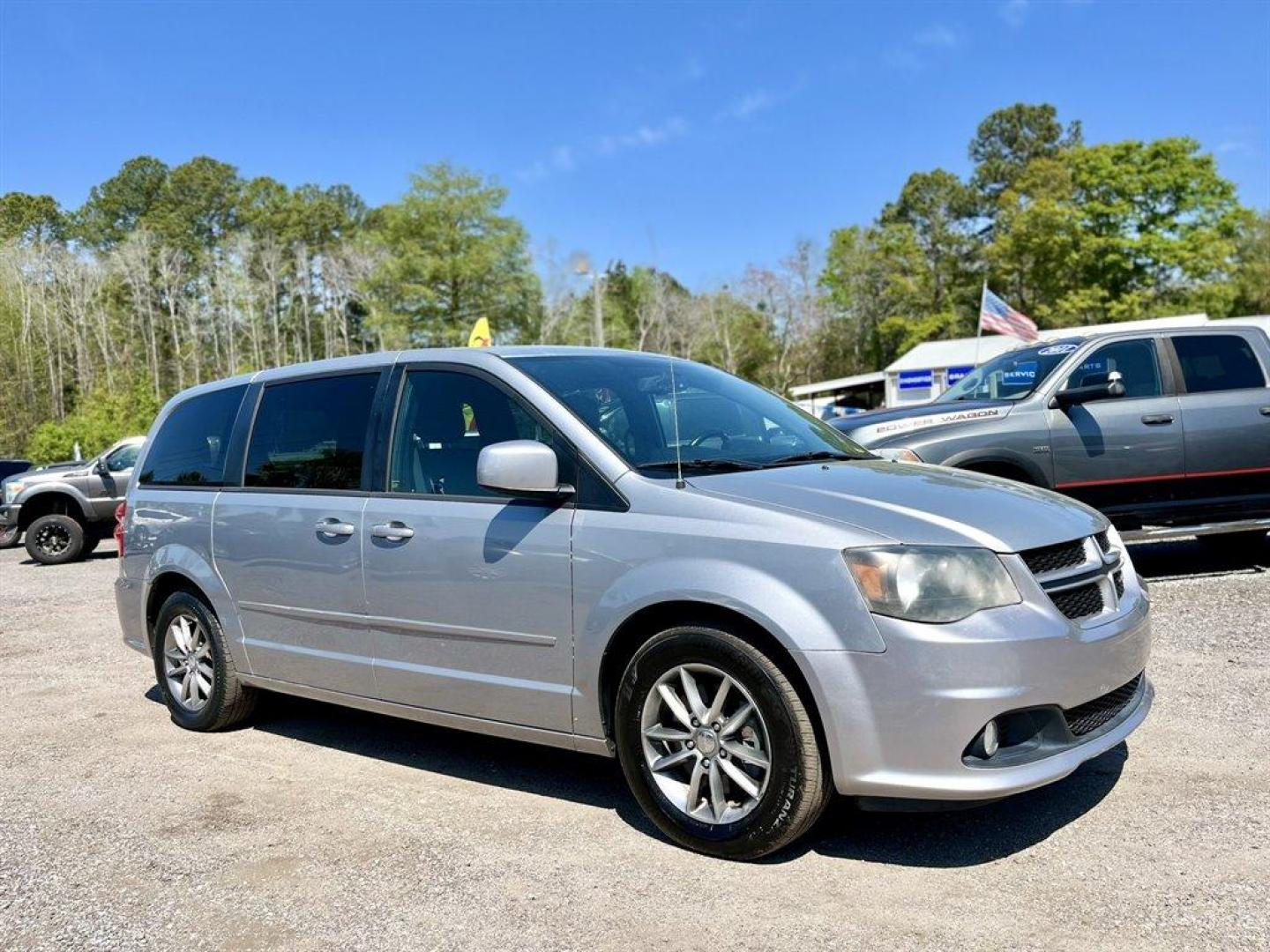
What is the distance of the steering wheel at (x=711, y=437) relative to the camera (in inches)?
160

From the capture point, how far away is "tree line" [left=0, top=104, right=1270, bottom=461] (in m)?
49.8

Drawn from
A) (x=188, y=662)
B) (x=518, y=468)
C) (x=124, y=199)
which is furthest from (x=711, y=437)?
(x=124, y=199)

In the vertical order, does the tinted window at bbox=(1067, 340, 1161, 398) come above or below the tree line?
below

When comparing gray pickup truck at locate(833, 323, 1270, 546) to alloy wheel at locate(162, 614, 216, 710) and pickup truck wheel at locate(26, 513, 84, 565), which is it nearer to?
alloy wheel at locate(162, 614, 216, 710)

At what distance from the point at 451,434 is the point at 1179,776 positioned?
3.25m

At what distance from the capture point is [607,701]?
3723 millimetres

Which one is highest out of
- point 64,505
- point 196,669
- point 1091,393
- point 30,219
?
point 30,219

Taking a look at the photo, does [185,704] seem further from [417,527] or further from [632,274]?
[632,274]

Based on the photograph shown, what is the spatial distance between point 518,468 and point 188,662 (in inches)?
112

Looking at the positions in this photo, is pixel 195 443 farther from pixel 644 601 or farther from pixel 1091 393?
pixel 1091 393

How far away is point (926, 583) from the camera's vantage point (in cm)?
316

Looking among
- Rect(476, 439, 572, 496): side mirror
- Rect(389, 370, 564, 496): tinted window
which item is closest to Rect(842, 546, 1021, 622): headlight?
Rect(476, 439, 572, 496): side mirror

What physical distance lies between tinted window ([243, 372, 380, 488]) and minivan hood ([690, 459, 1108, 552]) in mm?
1747

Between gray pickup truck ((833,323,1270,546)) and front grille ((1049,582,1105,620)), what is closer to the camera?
front grille ((1049,582,1105,620))
